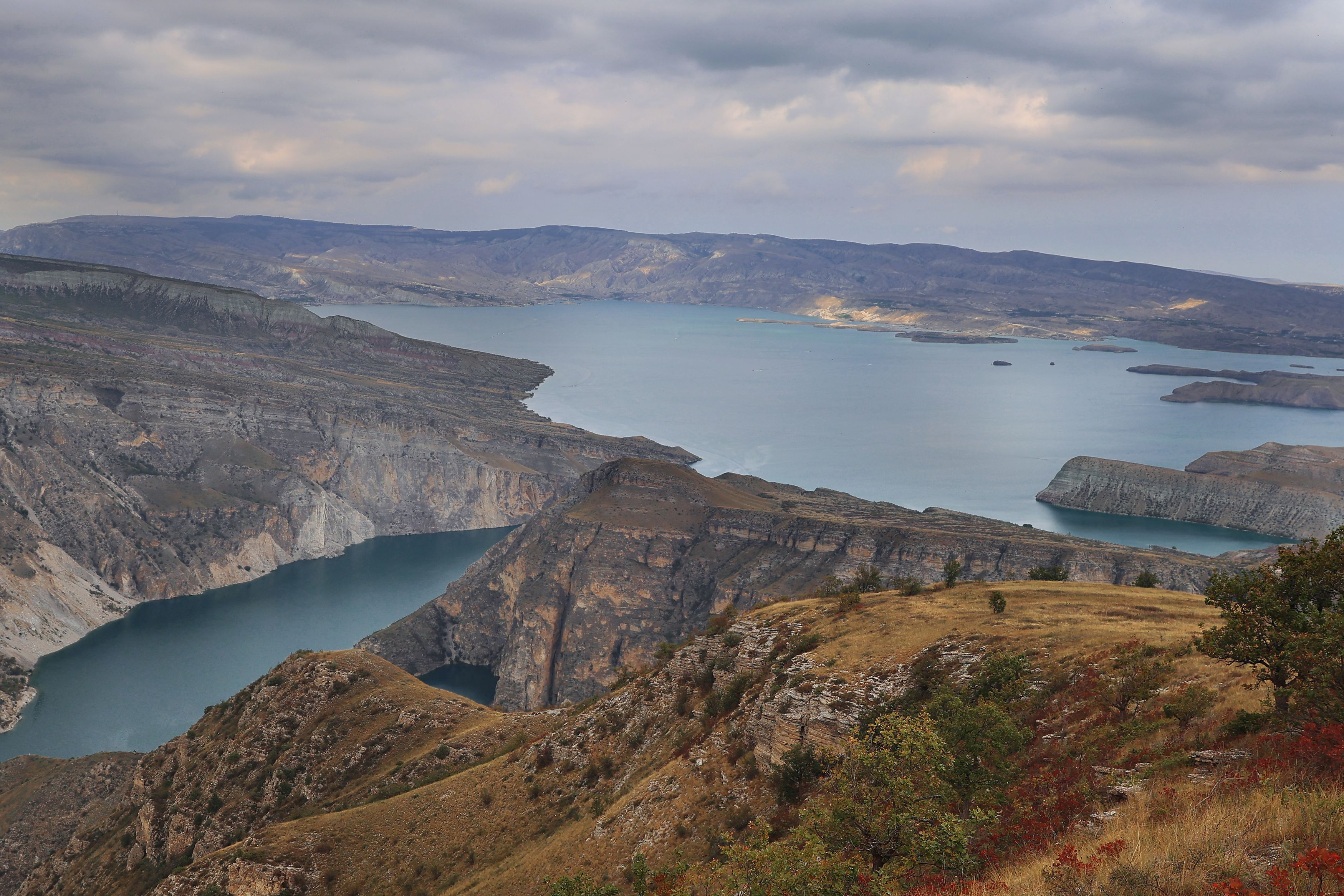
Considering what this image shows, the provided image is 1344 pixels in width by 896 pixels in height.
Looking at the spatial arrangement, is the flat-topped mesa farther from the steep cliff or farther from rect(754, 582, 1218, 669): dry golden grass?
rect(754, 582, 1218, 669): dry golden grass

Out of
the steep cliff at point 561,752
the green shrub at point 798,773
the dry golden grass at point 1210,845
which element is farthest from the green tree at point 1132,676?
the green shrub at point 798,773

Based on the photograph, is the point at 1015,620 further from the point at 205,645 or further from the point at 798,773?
the point at 205,645

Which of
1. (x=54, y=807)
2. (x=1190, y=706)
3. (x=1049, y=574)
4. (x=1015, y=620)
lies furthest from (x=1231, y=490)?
(x=54, y=807)

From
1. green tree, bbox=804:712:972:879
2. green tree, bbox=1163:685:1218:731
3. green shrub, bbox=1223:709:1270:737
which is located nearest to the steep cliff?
green tree, bbox=1163:685:1218:731

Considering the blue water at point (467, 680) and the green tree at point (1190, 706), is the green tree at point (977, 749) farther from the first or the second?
the blue water at point (467, 680)

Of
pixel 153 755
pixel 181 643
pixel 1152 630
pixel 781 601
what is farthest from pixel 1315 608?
pixel 181 643

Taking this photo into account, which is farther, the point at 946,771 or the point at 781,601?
the point at 781,601

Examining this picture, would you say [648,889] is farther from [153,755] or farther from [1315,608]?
[153,755]
